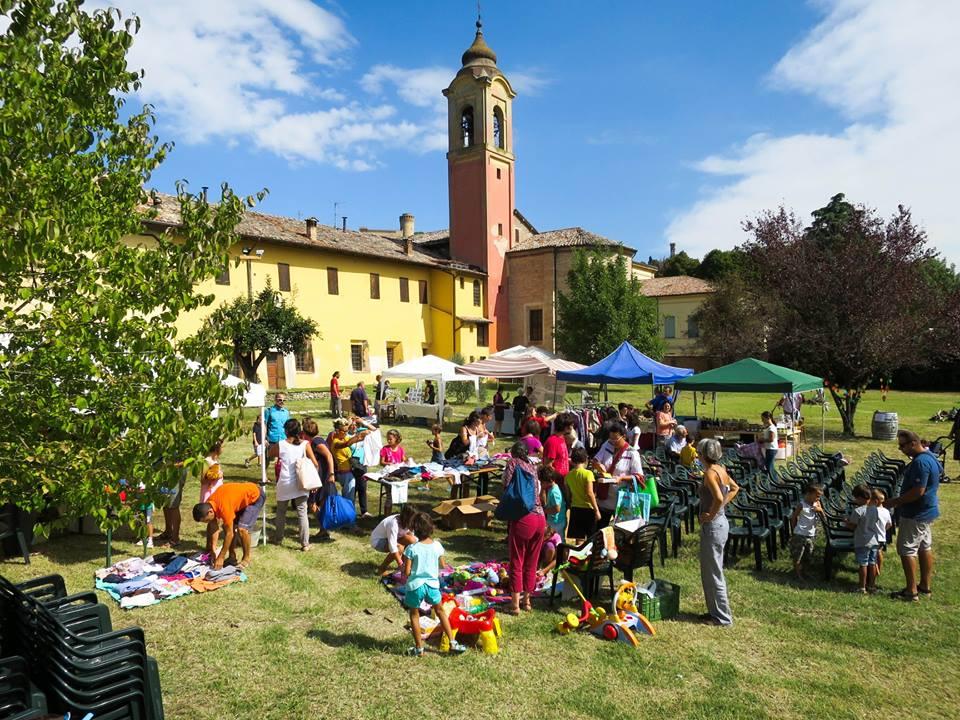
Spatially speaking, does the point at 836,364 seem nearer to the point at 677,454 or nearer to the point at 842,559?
the point at 677,454

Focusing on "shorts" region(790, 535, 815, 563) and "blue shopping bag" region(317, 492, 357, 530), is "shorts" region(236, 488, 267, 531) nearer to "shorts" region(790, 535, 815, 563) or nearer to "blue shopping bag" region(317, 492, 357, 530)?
"blue shopping bag" region(317, 492, 357, 530)

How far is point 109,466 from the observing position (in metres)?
3.27

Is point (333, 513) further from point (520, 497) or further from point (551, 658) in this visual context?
point (551, 658)

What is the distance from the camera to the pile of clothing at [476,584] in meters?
6.26

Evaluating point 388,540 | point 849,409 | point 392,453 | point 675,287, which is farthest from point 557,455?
point 675,287

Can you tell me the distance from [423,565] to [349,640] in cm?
103

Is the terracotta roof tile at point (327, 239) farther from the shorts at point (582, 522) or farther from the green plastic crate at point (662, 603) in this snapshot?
the green plastic crate at point (662, 603)

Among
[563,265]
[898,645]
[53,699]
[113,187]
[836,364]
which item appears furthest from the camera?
[563,265]

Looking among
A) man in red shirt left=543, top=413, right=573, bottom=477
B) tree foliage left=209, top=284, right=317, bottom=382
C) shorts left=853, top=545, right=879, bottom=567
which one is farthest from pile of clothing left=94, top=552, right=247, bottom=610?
tree foliage left=209, top=284, right=317, bottom=382

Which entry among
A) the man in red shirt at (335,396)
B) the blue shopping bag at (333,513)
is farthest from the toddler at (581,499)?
the man in red shirt at (335,396)

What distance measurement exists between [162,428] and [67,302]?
83 centimetres

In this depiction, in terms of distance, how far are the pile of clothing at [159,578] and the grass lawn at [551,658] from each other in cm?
18

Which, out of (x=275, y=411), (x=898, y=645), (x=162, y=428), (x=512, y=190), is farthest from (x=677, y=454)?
(x=512, y=190)

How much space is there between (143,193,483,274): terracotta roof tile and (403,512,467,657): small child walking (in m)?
24.3
